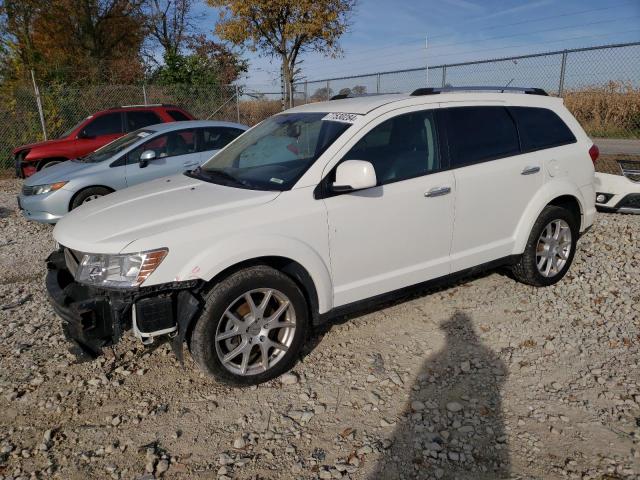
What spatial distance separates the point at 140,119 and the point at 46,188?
4.38m

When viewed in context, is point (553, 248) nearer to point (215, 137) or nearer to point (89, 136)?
point (215, 137)

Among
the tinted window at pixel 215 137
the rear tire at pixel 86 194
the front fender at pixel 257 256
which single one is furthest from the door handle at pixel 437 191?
the rear tire at pixel 86 194

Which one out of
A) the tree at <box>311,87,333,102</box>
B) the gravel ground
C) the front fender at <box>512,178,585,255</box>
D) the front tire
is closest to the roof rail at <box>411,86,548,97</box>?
the front fender at <box>512,178,585,255</box>

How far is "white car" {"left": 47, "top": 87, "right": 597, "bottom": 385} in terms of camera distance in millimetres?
3062

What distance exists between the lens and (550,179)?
459 cm

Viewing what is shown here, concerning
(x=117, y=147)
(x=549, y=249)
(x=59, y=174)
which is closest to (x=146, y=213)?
(x=549, y=249)

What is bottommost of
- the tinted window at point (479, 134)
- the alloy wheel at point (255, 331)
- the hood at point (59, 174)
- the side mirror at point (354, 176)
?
the alloy wheel at point (255, 331)

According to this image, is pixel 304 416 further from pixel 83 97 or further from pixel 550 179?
pixel 83 97

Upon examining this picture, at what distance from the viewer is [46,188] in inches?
291

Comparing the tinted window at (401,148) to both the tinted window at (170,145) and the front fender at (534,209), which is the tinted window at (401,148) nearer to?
the front fender at (534,209)

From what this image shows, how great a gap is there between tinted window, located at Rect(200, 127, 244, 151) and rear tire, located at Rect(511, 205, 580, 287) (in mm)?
5086

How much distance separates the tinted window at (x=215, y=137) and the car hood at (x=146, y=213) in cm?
443

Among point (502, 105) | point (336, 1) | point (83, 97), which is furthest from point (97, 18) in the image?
point (502, 105)

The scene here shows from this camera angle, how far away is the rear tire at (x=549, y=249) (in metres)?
4.62
